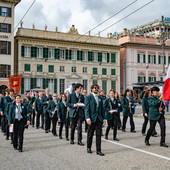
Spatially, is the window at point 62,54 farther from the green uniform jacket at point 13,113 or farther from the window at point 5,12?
the green uniform jacket at point 13,113

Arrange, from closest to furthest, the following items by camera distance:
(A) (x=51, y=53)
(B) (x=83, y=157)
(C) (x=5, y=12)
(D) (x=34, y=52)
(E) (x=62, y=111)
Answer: (B) (x=83, y=157) → (E) (x=62, y=111) → (C) (x=5, y=12) → (D) (x=34, y=52) → (A) (x=51, y=53)

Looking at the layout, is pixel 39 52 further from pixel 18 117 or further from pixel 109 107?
pixel 18 117

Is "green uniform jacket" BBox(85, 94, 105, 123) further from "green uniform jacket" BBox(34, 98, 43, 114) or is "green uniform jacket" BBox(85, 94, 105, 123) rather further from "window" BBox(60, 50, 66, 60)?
"window" BBox(60, 50, 66, 60)

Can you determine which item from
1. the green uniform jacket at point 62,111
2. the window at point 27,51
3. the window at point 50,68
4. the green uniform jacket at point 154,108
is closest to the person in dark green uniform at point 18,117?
the green uniform jacket at point 62,111

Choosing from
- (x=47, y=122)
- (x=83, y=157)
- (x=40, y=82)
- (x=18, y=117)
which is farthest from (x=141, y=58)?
(x=83, y=157)

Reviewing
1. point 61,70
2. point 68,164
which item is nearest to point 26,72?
point 61,70

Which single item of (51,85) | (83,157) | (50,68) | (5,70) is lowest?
(83,157)

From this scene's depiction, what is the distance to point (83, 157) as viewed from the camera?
23.5 feet

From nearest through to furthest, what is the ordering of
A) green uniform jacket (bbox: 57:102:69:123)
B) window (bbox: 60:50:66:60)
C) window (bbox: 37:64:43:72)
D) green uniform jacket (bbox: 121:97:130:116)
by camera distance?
1. green uniform jacket (bbox: 57:102:69:123)
2. green uniform jacket (bbox: 121:97:130:116)
3. window (bbox: 37:64:43:72)
4. window (bbox: 60:50:66:60)

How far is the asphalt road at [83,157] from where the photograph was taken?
245 inches

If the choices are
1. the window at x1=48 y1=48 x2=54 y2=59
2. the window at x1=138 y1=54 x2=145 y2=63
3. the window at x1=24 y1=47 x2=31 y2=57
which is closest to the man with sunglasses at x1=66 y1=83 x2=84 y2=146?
the window at x1=24 y1=47 x2=31 y2=57

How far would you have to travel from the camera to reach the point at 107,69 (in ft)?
161

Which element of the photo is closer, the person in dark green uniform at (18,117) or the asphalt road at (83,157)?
the asphalt road at (83,157)

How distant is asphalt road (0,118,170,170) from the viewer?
6223 mm
